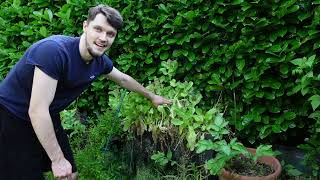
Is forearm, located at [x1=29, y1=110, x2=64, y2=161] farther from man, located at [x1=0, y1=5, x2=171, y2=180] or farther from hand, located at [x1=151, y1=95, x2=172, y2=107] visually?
hand, located at [x1=151, y1=95, x2=172, y2=107]

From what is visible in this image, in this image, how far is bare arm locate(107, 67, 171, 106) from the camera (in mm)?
4027

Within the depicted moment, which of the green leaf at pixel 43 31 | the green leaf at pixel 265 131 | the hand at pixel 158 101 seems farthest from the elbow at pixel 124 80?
the green leaf at pixel 43 31

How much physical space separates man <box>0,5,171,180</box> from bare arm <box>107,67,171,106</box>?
11.6 inches

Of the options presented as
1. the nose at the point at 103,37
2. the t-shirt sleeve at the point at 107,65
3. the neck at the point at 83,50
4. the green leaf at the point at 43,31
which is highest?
the nose at the point at 103,37

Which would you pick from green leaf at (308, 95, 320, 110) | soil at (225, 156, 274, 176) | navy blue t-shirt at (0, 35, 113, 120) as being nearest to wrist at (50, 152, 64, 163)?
navy blue t-shirt at (0, 35, 113, 120)

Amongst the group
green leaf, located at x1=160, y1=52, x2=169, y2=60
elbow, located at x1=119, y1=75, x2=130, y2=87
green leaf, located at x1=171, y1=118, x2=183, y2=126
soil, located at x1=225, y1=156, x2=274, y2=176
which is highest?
green leaf, located at x1=160, y1=52, x2=169, y2=60

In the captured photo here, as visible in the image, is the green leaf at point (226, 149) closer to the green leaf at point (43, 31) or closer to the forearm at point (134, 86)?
the forearm at point (134, 86)

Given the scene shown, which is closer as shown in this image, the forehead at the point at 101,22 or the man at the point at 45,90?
the man at the point at 45,90

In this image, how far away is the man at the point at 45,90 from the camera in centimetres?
298

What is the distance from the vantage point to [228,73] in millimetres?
4289

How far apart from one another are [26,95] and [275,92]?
2245mm

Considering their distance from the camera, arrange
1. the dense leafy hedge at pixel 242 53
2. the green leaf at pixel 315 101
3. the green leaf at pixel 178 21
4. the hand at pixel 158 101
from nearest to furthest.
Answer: the green leaf at pixel 315 101 < the dense leafy hedge at pixel 242 53 < the hand at pixel 158 101 < the green leaf at pixel 178 21

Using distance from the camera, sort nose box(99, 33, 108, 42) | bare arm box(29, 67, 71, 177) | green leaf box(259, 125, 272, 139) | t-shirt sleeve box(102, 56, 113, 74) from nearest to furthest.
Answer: bare arm box(29, 67, 71, 177)
nose box(99, 33, 108, 42)
t-shirt sleeve box(102, 56, 113, 74)
green leaf box(259, 125, 272, 139)

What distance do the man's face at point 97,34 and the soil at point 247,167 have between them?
152 centimetres
